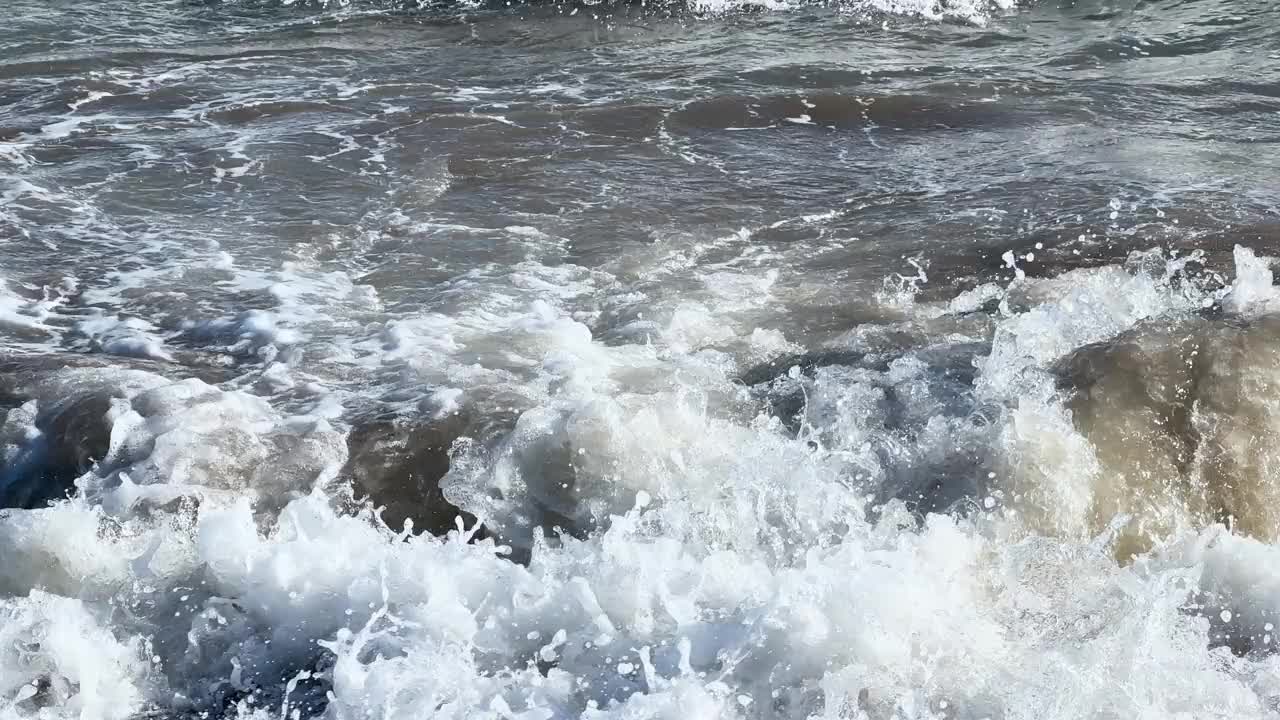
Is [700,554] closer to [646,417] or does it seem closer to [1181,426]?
[646,417]

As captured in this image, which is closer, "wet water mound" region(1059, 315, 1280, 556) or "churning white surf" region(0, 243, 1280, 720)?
"churning white surf" region(0, 243, 1280, 720)

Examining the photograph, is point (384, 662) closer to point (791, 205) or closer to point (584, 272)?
point (584, 272)

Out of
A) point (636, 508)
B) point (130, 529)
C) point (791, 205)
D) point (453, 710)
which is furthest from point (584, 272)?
point (453, 710)

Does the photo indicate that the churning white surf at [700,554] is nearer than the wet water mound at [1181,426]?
Yes

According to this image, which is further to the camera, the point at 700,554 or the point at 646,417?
the point at 646,417

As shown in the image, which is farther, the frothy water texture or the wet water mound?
the wet water mound

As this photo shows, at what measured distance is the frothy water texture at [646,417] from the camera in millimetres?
3652

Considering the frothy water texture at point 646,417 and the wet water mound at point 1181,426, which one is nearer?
the frothy water texture at point 646,417

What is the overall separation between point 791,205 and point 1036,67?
4.58m

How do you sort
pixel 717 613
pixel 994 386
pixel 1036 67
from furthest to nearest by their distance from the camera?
pixel 1036 67, pixel 994 386, pixel 717 613

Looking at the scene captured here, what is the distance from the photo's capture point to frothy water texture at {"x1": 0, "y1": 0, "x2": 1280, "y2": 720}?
365cm

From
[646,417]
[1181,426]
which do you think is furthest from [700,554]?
[1181,426]

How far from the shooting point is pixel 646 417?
15.6 ft

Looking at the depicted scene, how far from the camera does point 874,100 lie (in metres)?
10.1
